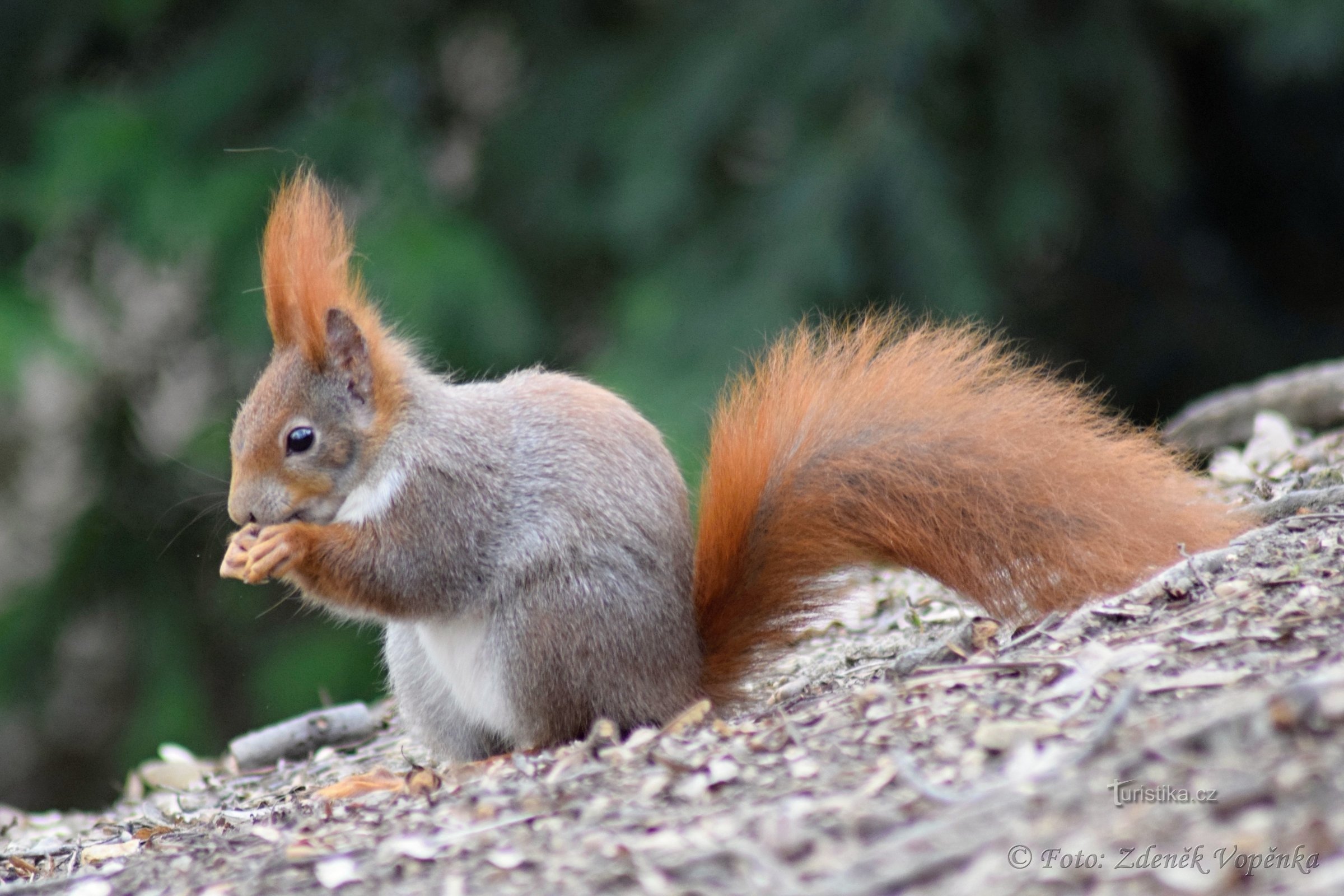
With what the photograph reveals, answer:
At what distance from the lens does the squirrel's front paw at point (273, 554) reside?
2033mm

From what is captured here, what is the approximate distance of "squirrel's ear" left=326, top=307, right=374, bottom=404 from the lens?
2.27 meters

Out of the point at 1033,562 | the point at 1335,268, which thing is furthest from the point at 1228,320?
the point at 1033,562

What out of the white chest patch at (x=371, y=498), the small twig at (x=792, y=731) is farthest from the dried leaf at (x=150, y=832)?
the small twig at (x=792, y=731)

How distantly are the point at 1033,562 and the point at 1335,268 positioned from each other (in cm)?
367

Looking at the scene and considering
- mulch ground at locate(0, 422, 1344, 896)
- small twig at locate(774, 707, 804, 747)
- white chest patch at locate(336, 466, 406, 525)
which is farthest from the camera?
white chest patch at locate(336, 466, 406, 525)

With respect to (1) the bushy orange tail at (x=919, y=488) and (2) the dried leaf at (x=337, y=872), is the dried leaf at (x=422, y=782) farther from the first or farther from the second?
(1) the bushy orange tail at (x=919, y=488)

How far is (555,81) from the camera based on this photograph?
14.7 ft

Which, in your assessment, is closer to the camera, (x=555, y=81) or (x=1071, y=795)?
(x=1071, y=795)

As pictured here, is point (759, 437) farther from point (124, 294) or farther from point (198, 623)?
point (124, 294)

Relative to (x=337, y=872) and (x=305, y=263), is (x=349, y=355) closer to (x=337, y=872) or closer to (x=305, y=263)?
(x=305, y=263)

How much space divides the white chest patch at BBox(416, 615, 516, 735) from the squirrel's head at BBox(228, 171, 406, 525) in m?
0.26

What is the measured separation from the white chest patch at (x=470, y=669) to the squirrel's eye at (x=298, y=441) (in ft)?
1.06

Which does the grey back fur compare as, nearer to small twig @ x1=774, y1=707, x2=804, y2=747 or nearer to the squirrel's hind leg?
the squirrel's hind leg
